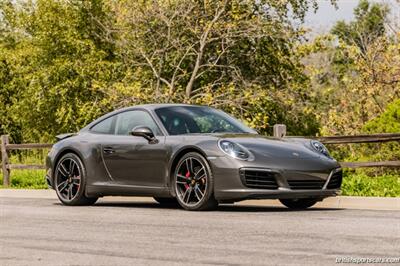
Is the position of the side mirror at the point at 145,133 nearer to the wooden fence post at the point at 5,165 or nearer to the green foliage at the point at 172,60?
the wooden fence post at the point at 5,165

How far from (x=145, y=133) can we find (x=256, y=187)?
6.16 ft

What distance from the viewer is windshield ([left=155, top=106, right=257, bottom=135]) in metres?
12.4

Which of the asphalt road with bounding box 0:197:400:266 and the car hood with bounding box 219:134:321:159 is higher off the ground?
the car hood with bounding box 219:134:321:159

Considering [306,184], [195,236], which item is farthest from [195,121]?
[195,236]

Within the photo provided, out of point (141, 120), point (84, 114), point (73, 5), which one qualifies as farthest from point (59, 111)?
point (141, 120)

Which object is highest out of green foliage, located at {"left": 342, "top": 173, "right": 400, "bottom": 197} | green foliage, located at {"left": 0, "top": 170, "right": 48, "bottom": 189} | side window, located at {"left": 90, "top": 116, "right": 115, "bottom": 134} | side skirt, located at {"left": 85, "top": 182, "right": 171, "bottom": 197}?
side window, located at {"left": 90, "top": 116, "right": 115, "bottom": 134}

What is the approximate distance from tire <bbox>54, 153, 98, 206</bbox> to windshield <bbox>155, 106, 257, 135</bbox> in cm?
153

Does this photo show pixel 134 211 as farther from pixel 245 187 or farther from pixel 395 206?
pixel 395 206

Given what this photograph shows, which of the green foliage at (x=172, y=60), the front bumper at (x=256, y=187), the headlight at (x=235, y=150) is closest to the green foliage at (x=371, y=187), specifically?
the front bumper at (x=256, y=187)

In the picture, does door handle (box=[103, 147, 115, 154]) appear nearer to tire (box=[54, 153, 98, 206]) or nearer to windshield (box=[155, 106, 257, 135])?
tire (box=[54, 153, 98, 206])

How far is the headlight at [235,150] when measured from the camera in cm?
1129

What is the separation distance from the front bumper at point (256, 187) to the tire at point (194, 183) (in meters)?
0.11

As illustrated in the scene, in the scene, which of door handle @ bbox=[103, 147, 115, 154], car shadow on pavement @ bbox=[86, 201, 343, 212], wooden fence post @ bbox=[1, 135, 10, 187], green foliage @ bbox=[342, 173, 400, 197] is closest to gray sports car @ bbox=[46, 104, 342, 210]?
door handle @ bbox=[103, 147, 115, 154]

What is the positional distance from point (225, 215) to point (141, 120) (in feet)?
8.16
